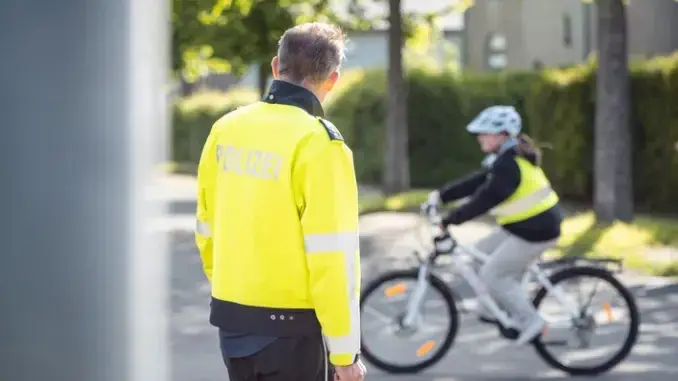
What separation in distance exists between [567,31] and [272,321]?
39.0 m

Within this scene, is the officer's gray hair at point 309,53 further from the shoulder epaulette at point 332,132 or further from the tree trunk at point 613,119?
the tree trunk at point 613,119

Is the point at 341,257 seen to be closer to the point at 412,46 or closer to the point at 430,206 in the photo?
the point at 430,206

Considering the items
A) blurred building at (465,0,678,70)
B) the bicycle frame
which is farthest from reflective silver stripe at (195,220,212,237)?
blurred building at (465,0,678,70)

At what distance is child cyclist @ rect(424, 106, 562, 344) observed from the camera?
6516 mm

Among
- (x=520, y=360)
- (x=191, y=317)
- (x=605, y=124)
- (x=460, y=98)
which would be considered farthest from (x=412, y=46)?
(x=520, y=360)

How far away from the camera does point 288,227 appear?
302 cm

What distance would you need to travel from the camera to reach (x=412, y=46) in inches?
976

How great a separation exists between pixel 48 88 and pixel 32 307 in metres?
0.27

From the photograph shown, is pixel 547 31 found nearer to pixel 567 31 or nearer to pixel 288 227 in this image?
pixel 567 31

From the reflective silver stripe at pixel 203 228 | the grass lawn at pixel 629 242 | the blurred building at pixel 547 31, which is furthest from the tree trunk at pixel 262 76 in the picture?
the reflective silver stripe at pixel 203 228

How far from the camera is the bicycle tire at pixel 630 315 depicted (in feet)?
22.4

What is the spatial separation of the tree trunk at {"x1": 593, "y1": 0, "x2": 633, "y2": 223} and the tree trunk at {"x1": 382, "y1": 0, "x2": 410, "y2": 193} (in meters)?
6.53

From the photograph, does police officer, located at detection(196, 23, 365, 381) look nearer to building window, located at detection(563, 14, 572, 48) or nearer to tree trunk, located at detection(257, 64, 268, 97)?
tree trunk, located at detection(257, 64, 268, 97)

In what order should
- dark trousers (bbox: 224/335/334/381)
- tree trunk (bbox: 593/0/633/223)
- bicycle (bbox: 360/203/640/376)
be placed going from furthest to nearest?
tree trunk (bbox: 593/0/633/223) < bicycle (bbox: 360/203/640/376) < dark trousers (bbox: 224/335/334/381)
